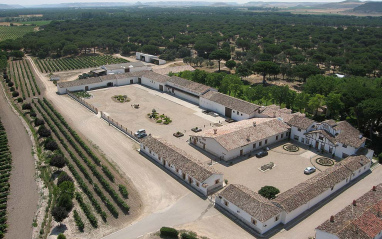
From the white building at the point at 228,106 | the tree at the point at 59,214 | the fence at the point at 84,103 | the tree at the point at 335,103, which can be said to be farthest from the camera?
the fence at the point at 84,103

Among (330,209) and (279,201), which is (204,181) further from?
(330,209)

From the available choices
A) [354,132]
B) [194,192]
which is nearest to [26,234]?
[194,192]

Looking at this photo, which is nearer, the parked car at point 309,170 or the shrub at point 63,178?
the shrub at point 63,178

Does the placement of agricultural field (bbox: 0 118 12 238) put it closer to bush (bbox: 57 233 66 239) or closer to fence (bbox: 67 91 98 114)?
bush (bbox: 57 233 66 239)

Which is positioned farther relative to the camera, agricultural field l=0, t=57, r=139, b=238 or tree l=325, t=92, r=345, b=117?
tree l=325, t=92, r=345, b=117

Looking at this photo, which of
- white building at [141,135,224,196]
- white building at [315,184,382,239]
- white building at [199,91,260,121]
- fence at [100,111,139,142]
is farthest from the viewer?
white building at [199,91,260,121]

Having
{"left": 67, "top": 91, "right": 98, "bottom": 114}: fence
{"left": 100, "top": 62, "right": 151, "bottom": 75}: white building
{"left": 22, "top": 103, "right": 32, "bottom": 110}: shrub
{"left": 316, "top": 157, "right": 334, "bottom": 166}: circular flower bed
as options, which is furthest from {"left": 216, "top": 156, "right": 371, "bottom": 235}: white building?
{"left": 100, "top": 62, "right": 151, "bottom": 75}: white building

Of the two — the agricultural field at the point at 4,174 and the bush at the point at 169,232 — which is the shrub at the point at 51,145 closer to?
the agricultural field at the point at 4,174

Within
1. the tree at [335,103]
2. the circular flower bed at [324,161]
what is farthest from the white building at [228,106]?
the circular flower bed at [324,161]
